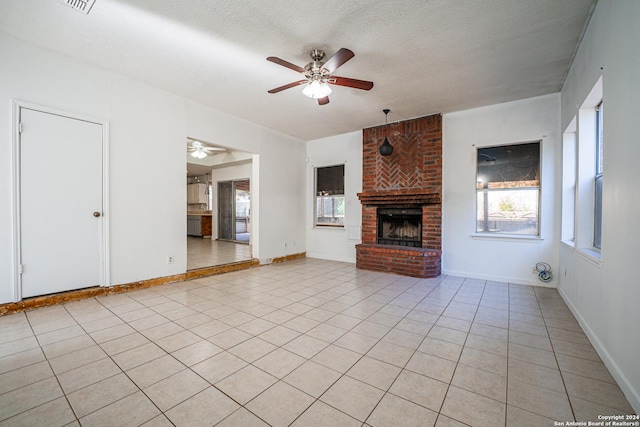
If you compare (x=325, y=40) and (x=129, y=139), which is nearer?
(x=325, y=40)

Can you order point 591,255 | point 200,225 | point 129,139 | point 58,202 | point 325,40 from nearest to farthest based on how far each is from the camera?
point 591,255 → point 325,40 → point 58,202 → point 129,139 → point 200,225

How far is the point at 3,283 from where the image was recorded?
2793 millimetres

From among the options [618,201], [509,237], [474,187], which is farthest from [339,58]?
[509,237]

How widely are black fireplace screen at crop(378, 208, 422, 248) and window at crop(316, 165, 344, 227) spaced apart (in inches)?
42.4

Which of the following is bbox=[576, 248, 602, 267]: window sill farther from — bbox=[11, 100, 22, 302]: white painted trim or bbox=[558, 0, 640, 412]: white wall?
bbox=[11, 100, 22, 302]: white painted trim

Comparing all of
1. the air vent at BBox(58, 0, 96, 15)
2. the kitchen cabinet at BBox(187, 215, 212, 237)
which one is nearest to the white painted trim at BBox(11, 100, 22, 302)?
the air vent at BBox(58, 0, 96, 15)

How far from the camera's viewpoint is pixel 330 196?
6508mm

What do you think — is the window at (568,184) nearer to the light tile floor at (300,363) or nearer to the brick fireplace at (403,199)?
the light tile floor at (300,363)

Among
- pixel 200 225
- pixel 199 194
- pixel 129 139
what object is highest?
pixel 129 139

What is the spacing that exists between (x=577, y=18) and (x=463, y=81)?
1271 millimetres

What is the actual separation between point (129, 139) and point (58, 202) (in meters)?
1.15

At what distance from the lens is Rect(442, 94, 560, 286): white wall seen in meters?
4.04

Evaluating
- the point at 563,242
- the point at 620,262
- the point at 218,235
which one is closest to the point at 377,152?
the point at 563,242

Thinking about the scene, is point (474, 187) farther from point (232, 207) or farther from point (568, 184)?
point (232, 207)
